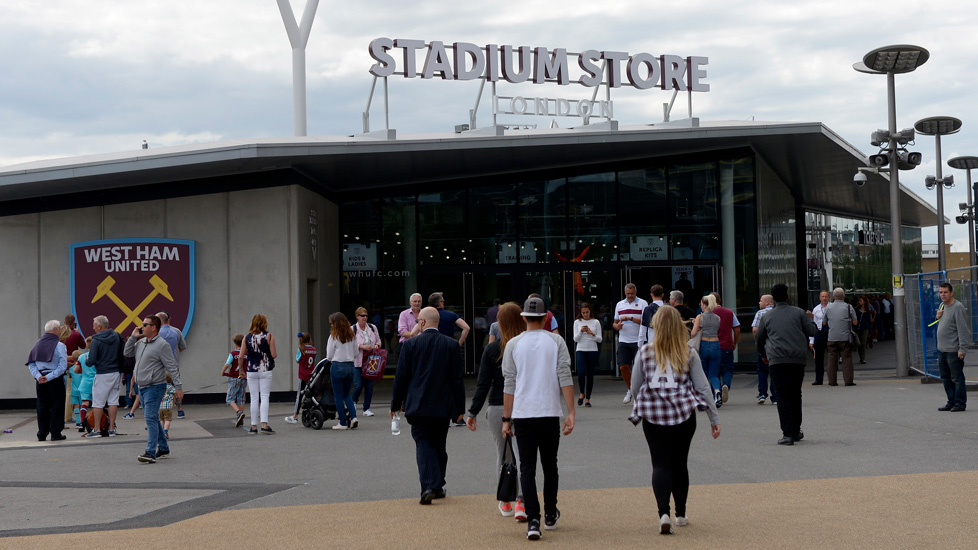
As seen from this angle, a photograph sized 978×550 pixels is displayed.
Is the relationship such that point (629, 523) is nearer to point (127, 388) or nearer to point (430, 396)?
point (430, 396)

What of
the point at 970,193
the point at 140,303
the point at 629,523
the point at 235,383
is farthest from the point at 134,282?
the point at 970,193

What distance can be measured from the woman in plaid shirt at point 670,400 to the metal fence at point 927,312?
13.2 metres

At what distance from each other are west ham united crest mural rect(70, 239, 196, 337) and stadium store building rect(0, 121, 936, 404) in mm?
48

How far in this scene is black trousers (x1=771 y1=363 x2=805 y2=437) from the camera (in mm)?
11242

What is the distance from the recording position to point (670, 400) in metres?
7.16

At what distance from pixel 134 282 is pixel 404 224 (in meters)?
6.73

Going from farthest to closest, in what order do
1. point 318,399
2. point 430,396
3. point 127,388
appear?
point 127,388 → point 318,399 → point 430,396

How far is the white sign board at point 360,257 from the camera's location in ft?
78.7

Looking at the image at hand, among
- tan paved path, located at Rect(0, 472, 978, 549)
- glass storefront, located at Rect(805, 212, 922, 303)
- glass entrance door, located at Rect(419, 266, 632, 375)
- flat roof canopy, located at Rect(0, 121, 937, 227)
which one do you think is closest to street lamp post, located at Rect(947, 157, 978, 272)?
glass storefront, located at Rect(805, 212, 922, 303)

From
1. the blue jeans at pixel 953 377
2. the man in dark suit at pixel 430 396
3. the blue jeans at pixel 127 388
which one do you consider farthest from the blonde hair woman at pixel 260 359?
the blue jeans at pixel 953 377

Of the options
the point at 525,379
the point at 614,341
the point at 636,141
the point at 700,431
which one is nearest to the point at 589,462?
the point at 700,431

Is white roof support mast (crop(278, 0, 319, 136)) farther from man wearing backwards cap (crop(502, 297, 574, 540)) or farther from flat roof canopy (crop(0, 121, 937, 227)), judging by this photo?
man wearing backwards cap (crop(502, 297, 574, 540))

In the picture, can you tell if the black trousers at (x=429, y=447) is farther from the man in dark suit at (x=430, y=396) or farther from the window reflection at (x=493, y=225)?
the window reflection at (x=493, y=225)

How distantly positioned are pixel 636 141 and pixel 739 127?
6.65 feet
